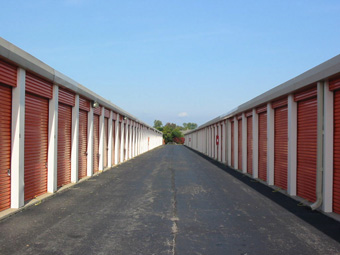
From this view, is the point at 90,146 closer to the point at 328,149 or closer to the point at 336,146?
the point at 328,149

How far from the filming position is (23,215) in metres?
7.04

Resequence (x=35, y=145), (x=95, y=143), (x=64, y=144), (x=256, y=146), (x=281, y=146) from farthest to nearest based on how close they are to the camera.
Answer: (x=95, y=143), (x=256, y=146), (x=64, y=144), (x=281, y=146), (x=35, y=145)

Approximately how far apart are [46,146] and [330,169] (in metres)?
8.38

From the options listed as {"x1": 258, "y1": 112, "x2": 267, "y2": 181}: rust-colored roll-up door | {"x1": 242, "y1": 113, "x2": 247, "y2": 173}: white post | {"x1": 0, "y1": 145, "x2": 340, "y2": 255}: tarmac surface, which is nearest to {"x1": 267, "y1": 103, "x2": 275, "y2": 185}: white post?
{"x1": 258, "y1": 112, "x2": 267, "y2": 181}: rust-colored roll-up door

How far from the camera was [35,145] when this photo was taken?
911 cm

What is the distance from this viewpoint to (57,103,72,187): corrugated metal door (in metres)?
11.0

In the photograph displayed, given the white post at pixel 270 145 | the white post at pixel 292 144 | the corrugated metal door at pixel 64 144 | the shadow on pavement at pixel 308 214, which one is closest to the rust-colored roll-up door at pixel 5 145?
the corrugated metal door at pixel 64 144

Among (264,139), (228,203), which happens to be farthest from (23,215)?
(264,139)

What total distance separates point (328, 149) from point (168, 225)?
457 cm

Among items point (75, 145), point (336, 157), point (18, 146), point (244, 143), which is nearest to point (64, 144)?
point (75, 145)

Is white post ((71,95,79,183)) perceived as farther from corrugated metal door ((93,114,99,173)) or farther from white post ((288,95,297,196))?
white post ((288,95,297,196))

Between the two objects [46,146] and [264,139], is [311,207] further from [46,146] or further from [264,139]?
[46,146]

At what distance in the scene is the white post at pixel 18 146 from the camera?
24.9 feet

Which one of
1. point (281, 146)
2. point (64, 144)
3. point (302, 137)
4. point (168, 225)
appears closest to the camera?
point (168, 225)
